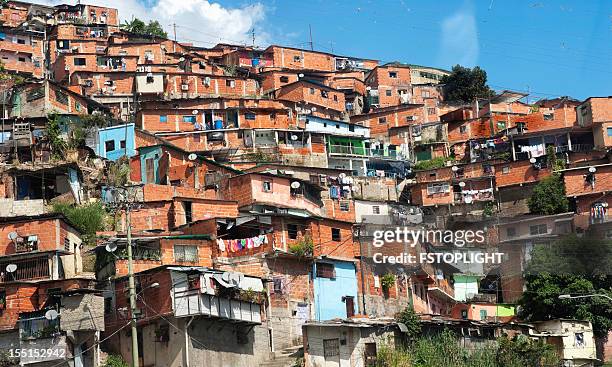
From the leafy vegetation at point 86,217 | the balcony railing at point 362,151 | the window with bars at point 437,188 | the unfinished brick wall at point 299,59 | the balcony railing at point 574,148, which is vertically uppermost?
the unfinished brick wall at point 299,59

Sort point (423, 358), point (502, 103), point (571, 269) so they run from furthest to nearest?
point (502, 103) < point (571, 269) < point (423, 358)

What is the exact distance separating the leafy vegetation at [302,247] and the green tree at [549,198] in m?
20.1

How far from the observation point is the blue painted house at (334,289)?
3850 centimetres

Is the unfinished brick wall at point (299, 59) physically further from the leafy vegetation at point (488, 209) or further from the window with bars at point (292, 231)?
the window with bars at point (292, 231)

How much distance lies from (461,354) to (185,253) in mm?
10974

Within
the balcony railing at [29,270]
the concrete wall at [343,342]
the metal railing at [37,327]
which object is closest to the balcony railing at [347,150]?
the balcony railing at [29,270]

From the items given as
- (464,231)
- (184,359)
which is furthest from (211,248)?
(464,231)

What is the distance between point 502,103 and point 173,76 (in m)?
25.8

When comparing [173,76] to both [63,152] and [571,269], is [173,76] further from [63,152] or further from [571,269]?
[571,269]

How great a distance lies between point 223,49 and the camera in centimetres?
8262

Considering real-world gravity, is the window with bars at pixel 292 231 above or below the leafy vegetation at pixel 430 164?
below

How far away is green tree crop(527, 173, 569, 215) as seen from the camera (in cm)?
5391

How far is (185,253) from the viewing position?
36656 millimetres

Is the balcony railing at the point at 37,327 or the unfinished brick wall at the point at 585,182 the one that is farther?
the unfinished brick wall at the point at 585,182
